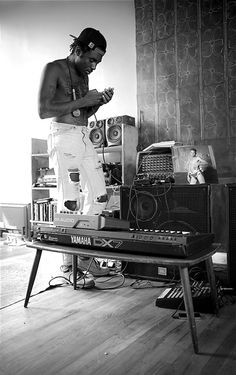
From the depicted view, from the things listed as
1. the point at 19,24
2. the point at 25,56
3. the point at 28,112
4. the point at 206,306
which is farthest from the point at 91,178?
the point at 19,24

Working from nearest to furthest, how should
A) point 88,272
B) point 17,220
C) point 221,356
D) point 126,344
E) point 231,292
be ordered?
point 221,356
point 126,344
point 231,292
point 88,272
point 17,220

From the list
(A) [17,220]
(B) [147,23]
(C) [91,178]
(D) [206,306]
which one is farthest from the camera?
(A) [17,220]

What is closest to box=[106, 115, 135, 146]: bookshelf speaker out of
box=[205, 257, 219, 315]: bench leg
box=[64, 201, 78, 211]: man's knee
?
box=[64, 201, 78, 211]: man's knee

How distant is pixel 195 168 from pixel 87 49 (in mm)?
1079

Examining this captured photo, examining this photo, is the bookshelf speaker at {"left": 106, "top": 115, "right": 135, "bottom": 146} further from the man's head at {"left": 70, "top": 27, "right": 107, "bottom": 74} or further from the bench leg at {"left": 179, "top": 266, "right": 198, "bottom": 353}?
the bench leg at {"left": 179, "top": 266, "right": 198, "bottom": 353}

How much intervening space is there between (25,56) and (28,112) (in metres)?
0.76

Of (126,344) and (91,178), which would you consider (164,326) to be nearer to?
(126,344)

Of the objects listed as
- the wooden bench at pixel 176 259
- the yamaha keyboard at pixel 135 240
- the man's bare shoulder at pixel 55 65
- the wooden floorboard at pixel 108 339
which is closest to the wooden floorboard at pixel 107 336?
the wooden floorboard at pixel 108 339

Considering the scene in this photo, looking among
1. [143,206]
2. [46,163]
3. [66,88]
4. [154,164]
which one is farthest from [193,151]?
[46,163]

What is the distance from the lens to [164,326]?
5.18ft

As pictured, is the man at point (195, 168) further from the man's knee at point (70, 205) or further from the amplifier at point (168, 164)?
the man's knee at point (70, 205)

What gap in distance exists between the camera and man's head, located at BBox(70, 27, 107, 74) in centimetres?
218

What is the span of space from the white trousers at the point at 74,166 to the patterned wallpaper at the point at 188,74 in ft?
4.09

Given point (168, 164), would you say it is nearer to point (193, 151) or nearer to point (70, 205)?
point (193, 151)
